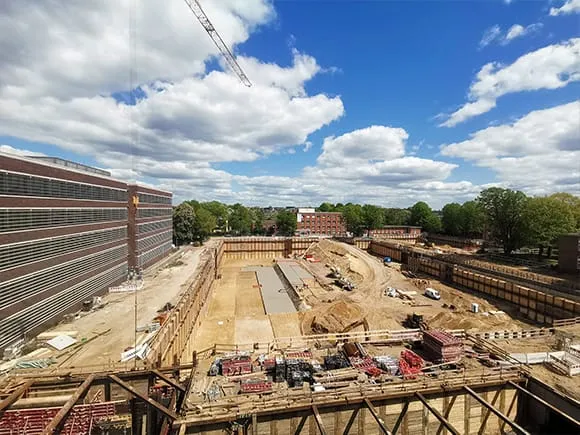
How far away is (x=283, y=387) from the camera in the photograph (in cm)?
1505

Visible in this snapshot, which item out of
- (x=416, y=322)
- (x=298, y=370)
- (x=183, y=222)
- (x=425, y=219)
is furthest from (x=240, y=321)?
(x=425, y=219)

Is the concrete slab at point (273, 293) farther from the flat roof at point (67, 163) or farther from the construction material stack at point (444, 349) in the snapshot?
the flat roof at point (67, 163)

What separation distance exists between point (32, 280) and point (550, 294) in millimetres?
51026

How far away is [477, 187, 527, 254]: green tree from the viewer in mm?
57844

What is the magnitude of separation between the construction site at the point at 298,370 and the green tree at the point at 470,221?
5693cm

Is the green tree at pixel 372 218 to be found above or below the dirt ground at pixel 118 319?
above

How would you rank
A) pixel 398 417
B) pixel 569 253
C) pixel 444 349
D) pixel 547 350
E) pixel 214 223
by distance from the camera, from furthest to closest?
pixel 214 223 < pixel 569 253 < pixel 547 350 < pixel 444 349 < pixel 398 417

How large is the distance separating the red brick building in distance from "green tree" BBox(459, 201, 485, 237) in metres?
38.7

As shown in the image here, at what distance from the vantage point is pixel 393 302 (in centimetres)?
3941

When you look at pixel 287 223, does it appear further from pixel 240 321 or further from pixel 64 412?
pixel 64 412

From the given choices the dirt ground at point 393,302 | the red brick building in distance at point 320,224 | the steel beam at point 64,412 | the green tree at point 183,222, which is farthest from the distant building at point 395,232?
the steel beam at point 64,412

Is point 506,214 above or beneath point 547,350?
above

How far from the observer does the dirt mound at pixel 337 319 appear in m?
29.5

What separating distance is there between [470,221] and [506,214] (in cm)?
3056
